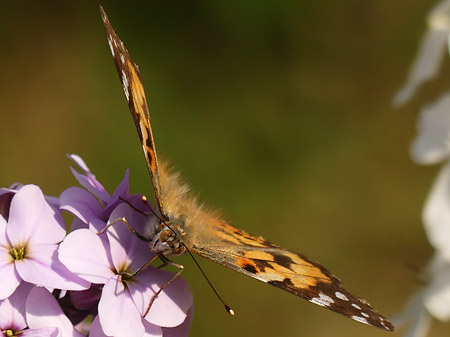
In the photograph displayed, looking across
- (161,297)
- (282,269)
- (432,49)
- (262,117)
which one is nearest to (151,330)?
(161,297)

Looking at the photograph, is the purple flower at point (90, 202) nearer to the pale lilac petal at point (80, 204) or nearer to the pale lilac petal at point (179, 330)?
the pale lilac petal at point (80, 204)

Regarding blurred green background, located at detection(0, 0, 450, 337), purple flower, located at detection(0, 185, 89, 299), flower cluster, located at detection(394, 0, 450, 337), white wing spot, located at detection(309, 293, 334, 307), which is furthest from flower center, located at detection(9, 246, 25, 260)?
blurred green background, located at detection(0, 0, 450, 337)

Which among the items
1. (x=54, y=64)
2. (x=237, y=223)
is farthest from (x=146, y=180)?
(x=54, y=64)

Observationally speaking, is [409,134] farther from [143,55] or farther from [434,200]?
[434,200]

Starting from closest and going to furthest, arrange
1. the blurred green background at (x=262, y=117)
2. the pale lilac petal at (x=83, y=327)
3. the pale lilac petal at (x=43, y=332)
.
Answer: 1. the pale lilac petal at (x=43, y=332)
2. the pale lilac petal at (x=83, y=327)
3. the blurred green background at (x=262, y=117)

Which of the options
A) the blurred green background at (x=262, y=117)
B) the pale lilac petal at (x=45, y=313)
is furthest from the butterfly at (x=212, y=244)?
the blurred green background at (x=262, y=117)

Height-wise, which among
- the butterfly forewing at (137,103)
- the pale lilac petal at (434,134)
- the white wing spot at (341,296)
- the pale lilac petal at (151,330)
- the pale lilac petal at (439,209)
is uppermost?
the pale lilac petal at (434,134)

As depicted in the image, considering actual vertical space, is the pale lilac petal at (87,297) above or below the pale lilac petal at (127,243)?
below

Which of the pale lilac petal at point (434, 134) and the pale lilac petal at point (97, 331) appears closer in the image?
the pale lilac petal at point (97, 331)

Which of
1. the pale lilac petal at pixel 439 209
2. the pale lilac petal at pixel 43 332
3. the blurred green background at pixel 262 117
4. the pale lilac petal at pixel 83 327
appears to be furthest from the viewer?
the blurred green background at pixel 262 117
